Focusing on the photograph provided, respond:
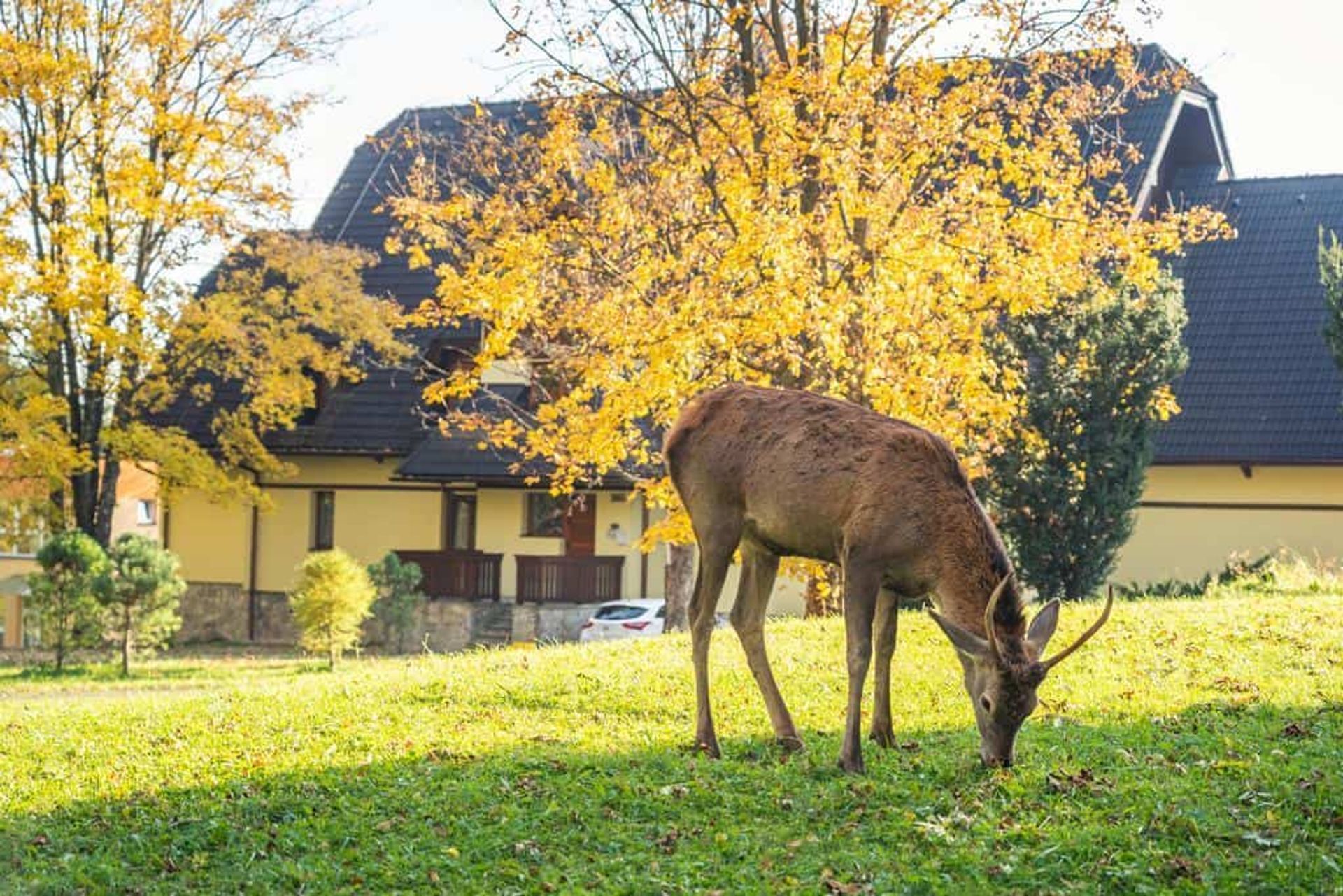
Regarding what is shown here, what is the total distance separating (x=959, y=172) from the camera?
1816 cm

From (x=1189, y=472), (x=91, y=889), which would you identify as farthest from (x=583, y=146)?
(x=91, y=889)

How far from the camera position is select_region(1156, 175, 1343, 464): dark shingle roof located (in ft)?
99.7

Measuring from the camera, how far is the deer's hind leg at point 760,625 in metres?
10.2

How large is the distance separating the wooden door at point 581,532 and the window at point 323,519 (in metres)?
6.43

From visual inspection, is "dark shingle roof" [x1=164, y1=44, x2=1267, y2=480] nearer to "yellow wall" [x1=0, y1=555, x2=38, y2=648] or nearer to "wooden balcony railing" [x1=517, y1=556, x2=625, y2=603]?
"wooden balcony railing" [x1=517, y1=556, x2=625, y2=603]

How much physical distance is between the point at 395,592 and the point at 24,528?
7.39m

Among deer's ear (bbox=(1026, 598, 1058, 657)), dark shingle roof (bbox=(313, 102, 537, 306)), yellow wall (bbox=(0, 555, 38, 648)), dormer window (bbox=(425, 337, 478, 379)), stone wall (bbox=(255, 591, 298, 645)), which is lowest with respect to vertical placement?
yellow wall (bbox=(0, 555, 38, 648))

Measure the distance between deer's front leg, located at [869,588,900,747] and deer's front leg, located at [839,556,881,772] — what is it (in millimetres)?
387

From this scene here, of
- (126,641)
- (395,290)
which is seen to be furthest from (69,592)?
(395,290)

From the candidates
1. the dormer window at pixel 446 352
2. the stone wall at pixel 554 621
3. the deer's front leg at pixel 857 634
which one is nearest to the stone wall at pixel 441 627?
the stone wall at pixel 554 621

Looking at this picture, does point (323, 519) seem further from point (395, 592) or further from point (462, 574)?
point (395, 592)

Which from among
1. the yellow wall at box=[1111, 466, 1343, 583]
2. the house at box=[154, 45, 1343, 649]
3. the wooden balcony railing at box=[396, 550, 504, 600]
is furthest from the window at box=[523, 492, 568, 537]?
the yellow wall at box=[1111, 466, 1343, 583]

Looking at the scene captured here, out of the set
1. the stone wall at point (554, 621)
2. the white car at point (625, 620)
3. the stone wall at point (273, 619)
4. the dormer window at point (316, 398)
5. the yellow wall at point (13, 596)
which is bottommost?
the yellow wall at point (13, 596)

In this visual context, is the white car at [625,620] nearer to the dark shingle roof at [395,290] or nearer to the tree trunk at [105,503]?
the dark shingle roof at [395,290]
